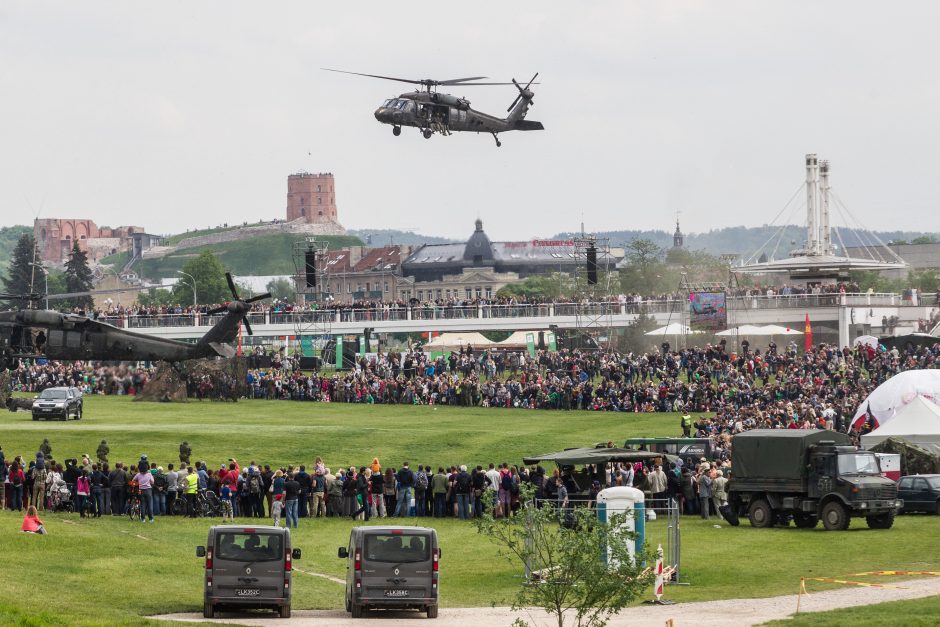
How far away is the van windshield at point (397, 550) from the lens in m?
24.5

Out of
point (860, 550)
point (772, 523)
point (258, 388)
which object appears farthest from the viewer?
point (258, 388)

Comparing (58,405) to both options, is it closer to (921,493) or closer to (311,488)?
(311,488)

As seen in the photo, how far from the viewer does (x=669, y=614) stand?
81.4ft

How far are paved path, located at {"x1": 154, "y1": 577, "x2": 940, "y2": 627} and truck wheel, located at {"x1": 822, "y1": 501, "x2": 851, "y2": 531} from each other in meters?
8.45

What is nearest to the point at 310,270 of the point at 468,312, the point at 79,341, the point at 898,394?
the point at 468,312

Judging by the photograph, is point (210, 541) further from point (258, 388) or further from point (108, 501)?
point (258, 388)

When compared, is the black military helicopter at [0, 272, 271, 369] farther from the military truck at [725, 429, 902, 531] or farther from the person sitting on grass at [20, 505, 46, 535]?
the military truck at [725, 429, 902, 531]

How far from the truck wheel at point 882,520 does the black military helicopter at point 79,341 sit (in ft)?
65.9

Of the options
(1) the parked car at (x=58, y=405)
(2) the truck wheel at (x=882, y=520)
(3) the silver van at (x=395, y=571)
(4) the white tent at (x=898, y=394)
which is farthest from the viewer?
(1) the parked car at (x=58, y=405)

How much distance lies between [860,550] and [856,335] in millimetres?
54587

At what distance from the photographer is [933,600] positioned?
79.7ft

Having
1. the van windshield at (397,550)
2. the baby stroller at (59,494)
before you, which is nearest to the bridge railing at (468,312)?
the baby stroller at (59,494)

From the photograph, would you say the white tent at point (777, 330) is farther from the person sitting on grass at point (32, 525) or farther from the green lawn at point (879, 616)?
the green lawn at point (879, 616)

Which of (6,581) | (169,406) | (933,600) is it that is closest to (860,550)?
(933,600)
